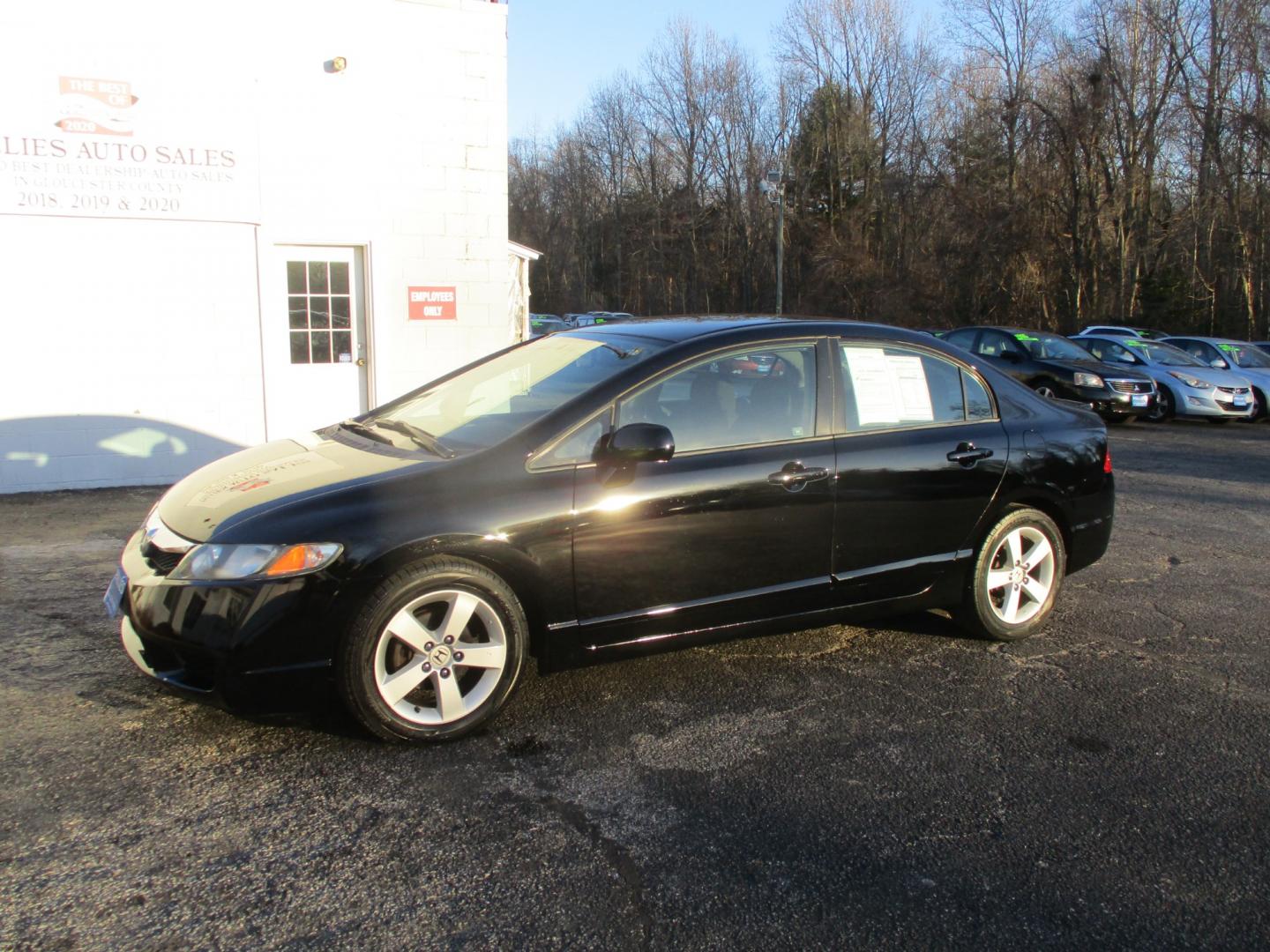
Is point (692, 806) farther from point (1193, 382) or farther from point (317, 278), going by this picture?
point (1193, 382)

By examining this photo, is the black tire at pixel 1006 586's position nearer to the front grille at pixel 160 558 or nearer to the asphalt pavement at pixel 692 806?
the asphalt pavement at pixel 692 806

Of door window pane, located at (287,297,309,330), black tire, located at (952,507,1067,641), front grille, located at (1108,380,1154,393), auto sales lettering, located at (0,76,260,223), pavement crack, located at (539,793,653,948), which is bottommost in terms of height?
pavement crack, located at (539,793,653,948)

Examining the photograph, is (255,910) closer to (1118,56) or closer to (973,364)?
(973,364)

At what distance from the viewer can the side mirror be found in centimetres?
386

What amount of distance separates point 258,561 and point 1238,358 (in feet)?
65.7

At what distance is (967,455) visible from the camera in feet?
15.5

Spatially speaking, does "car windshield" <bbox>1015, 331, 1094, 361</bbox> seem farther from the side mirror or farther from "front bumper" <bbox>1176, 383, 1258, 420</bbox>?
the side mirror

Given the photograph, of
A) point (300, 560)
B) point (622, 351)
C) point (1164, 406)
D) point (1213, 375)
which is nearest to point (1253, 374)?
point (1213, 375)

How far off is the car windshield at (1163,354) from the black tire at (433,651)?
17.0 m

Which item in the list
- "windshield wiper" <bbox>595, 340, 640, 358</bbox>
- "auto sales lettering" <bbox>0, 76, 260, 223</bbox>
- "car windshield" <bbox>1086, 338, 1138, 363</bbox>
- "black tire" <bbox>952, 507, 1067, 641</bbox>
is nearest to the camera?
"windshield wiper" <bbox>595, 340, 640, 358</bbox>

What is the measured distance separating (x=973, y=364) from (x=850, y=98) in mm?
51586

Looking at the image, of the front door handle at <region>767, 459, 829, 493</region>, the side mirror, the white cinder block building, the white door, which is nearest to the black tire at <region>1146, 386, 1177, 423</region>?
the white cinder block building

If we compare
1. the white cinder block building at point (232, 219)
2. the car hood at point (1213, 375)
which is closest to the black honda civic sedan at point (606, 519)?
the white cinder block building at point (232, 219)

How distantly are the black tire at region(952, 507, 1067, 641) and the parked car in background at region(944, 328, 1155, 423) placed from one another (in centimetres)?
1089
